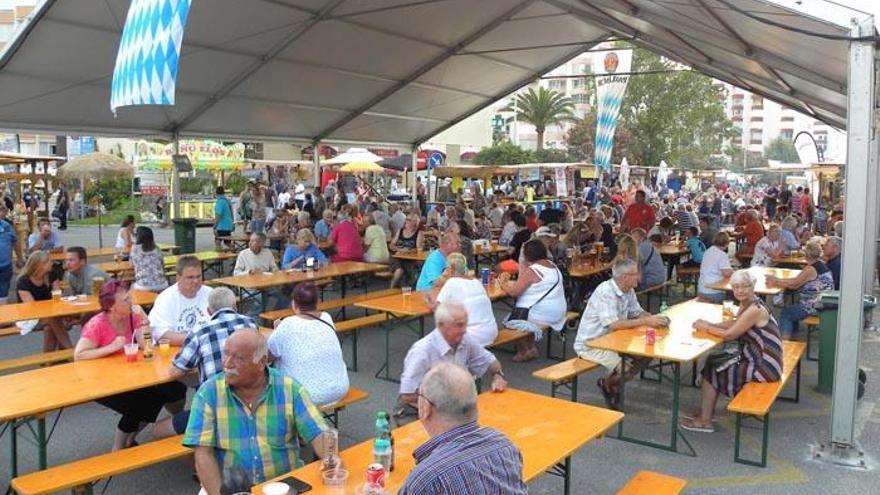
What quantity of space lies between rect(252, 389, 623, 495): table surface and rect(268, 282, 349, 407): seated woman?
0.70 meters

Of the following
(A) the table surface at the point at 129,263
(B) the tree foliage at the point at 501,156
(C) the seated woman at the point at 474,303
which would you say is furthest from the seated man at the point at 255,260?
(B) the tree foliage at the point at 501,156

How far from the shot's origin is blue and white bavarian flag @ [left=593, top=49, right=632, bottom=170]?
17344 millimetres

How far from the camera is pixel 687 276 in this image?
1136 centimetres

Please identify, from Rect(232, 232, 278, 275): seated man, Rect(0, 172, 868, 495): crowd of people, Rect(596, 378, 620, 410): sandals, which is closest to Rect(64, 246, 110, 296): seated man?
Rect(0, 172, 868, 495): crowd of people

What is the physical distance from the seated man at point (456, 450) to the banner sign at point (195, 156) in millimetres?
29411

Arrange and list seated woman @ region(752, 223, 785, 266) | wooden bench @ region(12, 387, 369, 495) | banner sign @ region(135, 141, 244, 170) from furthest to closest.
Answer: banner sign @ region(135, 141, 244, 170)
seated woman @ region(752, 223, 785, 266)
wooden bench @ region(12, 387, 369, 495)

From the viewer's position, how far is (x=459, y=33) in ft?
45.7

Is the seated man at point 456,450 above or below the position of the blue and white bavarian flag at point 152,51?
below

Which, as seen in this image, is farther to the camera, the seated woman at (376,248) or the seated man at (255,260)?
the seated woman at (376,248)

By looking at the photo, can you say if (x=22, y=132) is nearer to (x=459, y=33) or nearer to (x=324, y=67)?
(x=324, y=67)

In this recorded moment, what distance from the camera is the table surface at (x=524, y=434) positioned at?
2945 millimetres

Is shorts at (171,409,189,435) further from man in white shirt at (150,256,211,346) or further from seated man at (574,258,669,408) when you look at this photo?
seated man at (574,258,669,408)

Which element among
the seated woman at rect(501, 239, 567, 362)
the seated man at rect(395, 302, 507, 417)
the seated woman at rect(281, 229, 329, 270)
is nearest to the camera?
the seated man at rect(395, 302, 507, 417)

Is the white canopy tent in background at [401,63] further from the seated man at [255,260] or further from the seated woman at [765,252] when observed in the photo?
the seated man at [255,260]
